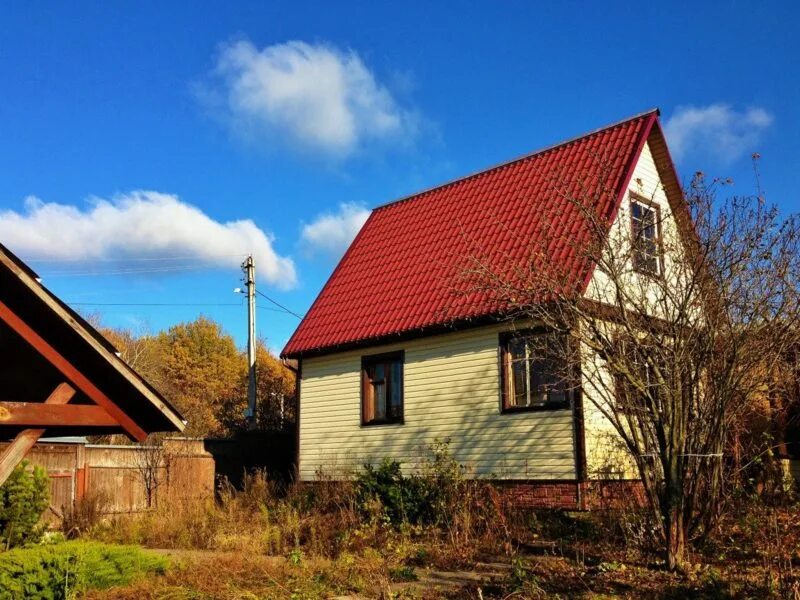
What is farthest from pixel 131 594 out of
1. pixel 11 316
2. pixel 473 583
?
pixel 11 316

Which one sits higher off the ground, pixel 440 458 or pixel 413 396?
pixel 413 396

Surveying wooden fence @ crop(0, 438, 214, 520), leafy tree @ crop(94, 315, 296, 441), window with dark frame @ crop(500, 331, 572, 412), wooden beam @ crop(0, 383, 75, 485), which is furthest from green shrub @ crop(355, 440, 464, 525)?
leafy tree @ crop(94, 315, 296, 441)

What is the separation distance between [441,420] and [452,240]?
14.5ft

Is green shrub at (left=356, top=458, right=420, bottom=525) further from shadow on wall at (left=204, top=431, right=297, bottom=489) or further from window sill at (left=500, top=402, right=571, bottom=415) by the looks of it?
shadow on wall at (left=204, top=431, right=297, bottom=489)

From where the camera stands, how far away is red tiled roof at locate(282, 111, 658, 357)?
15.5m

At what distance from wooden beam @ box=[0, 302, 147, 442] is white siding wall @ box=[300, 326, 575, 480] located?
29.7 ft

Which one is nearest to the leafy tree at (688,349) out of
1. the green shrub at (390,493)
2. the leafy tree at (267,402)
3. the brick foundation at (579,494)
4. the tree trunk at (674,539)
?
the tree trunk at (674,539)

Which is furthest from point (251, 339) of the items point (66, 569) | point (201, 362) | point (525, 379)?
point (201, 362)

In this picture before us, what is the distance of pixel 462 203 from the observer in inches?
751

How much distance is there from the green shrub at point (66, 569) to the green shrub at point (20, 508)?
11.8 feet

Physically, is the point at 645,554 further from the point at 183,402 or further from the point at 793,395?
the point at 183,402

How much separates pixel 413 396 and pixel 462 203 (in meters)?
5.20

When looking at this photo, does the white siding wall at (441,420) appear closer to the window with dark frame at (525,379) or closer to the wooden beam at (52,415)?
the window with dark frame at (525,379)

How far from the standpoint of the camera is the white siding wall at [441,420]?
14.3 metres
